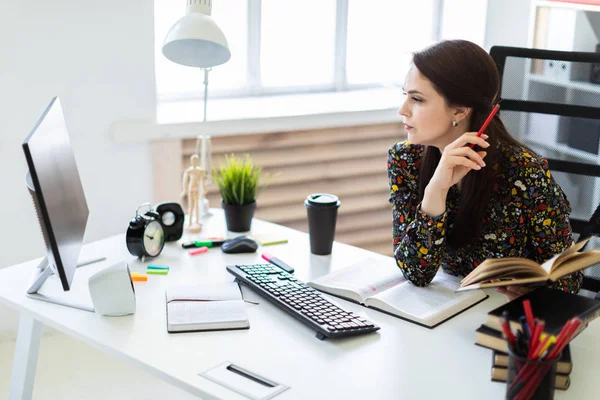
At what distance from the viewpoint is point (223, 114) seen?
3088 mm

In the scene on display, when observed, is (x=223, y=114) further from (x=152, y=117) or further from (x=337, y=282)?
(x=337, y=282)

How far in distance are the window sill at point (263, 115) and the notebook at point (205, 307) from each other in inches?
48.5

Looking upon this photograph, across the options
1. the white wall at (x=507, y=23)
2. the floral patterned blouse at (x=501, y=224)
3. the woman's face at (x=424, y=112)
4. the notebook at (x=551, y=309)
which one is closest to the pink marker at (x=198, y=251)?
the floral patterned blouse at (x=501, y=224)

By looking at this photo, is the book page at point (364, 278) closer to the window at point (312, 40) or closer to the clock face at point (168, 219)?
the clock face at point (168, 219)

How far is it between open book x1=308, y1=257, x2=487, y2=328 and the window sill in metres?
1.25

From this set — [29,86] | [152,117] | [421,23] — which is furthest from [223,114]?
[421,23]

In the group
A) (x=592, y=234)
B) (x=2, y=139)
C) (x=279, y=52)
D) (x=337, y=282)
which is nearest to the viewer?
(x=337, y=282)

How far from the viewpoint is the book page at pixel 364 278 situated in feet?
5.70

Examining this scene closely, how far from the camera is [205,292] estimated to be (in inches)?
67.2

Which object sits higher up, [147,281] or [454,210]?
[454,210]

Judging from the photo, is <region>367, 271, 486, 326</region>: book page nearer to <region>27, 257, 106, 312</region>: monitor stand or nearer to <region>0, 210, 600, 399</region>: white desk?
<region>0, 210, 600, 399</region>: white desk

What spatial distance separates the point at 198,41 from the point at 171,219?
0.52m

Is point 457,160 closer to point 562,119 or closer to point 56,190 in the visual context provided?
point 562,119

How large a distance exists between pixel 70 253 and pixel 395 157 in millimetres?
802
